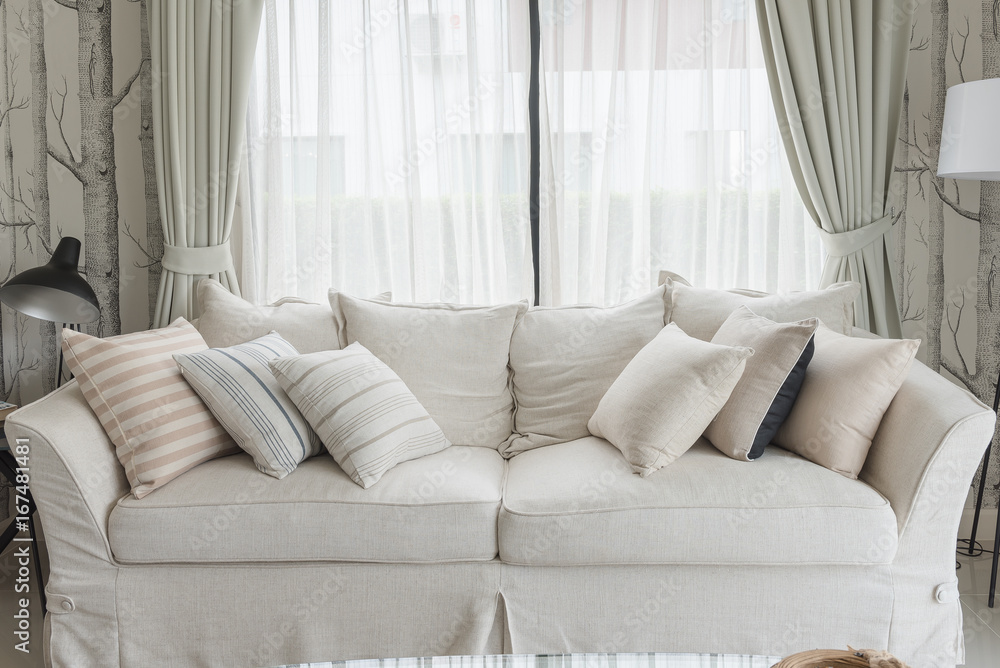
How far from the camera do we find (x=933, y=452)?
1709 millimetres

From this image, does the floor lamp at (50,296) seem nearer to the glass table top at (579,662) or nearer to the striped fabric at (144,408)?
the striped fabric at (144,408)

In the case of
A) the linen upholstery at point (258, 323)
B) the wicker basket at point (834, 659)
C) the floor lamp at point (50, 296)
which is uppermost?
the floor lamp at point (50, 296)

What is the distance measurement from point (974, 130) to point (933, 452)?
112 centimetres

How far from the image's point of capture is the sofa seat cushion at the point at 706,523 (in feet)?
5.66

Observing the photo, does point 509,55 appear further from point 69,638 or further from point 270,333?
point 69,638

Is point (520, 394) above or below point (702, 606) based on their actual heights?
above

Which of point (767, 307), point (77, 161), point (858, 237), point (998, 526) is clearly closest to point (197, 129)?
point (77, 161)

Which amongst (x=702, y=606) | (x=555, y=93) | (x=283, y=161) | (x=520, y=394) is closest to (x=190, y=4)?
(x=283, y=161)

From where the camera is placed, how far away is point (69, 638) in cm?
181

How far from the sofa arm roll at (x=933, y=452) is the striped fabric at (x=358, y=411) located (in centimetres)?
128

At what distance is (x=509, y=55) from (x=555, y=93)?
230 millimetres

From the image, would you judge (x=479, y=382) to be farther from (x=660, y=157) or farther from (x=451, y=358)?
(x=660, y=157)

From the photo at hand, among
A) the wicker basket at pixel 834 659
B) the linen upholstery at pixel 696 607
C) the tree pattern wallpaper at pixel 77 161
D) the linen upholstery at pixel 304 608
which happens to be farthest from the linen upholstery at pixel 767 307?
the tree pattern wallpaper at pixel 77 161

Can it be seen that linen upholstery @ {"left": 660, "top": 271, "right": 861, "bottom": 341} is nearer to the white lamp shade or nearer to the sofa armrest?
the white lamp shade
